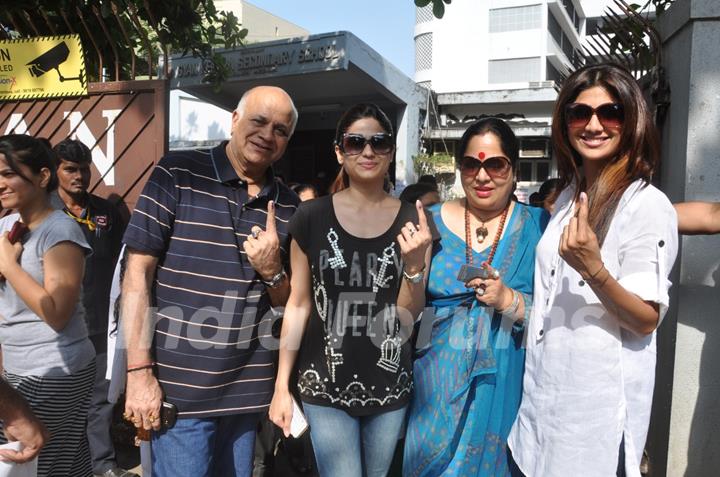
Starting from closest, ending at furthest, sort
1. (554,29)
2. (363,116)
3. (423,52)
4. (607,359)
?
(607,359) < (363,116) < (554,29) < (423,52)

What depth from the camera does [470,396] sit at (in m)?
2.04

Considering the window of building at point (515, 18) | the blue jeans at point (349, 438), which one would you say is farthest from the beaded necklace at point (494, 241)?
the window of building at point (515, 18)

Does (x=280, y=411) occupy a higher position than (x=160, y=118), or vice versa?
(x=160, y=118)

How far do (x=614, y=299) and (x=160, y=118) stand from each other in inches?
106

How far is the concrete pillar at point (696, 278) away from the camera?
8.05ft

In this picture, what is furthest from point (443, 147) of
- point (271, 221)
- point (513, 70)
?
point (513, 70)

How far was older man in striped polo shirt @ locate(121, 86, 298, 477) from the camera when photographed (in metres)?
2.03

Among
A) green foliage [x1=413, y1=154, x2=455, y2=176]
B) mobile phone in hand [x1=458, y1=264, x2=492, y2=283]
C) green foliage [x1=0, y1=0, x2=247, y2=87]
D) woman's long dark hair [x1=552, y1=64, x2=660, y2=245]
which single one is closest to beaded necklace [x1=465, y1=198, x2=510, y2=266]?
mobile phone in hand [x1=458, y1=264, x2=492, y2=283]

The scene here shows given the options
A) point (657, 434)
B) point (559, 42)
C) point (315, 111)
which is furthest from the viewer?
point (559, 42)

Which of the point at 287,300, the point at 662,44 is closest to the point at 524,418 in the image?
the point at 287,300

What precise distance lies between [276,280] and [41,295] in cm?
99

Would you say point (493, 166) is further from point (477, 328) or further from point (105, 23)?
point (105, 23)

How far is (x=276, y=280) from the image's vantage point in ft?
6.87

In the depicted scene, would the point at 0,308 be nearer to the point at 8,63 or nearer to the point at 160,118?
the point at 160,118
